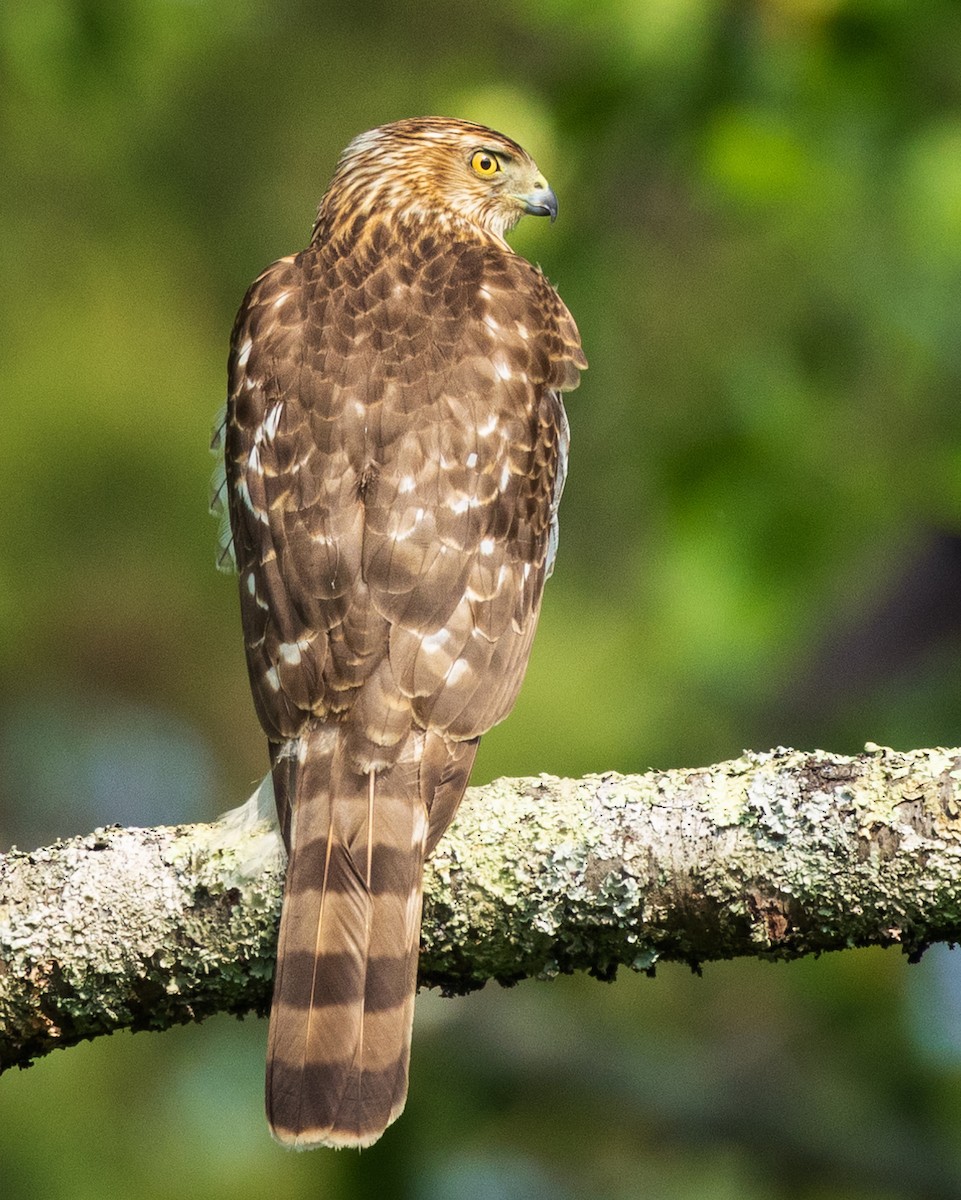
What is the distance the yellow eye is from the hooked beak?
0.40 ft

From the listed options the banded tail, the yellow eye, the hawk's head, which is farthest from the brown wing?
the yellow eye

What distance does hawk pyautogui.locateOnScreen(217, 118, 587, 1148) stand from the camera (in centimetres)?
328

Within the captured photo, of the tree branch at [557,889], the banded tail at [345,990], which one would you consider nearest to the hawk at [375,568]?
the banded tail at [345,990]

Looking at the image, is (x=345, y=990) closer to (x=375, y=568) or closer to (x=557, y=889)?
(x=557, y=889)

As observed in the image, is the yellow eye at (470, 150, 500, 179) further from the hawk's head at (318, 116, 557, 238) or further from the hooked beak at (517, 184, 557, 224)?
the hooked beak at (517, 184, 557, 224)

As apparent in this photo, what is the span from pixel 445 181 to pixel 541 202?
284mm

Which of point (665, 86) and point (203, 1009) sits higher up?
point (665, 86)

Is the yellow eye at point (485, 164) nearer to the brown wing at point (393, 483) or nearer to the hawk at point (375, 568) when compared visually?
the hawk at point (375, 568)

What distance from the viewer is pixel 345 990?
3.28m

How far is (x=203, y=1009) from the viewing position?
11.0ft

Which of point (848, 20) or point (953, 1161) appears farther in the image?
point (953, 1161)

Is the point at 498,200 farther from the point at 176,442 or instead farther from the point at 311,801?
the point at 176,442

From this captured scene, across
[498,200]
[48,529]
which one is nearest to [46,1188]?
[48,529]

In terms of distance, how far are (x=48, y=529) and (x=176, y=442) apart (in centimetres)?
81
